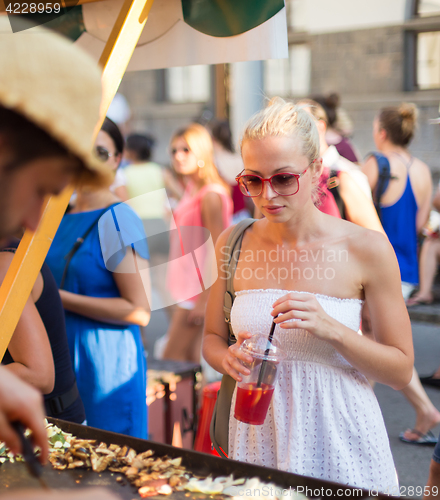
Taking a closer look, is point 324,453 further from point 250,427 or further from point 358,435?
point 250,427

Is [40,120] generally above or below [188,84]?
below

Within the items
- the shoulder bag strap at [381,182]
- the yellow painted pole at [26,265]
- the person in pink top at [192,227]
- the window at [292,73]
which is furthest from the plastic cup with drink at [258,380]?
the window at [292,73]

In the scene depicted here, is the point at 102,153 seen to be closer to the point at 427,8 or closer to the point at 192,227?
the point at 192,227

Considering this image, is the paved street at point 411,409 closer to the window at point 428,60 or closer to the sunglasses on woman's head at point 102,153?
the sunglasses on woman's head at point 102,153

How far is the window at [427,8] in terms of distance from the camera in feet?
30.9

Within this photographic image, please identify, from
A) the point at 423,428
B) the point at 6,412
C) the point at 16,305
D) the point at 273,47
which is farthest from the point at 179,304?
the point at 6,412

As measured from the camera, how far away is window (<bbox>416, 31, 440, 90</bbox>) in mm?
9727

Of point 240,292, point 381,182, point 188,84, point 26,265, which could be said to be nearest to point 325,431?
point 240,292

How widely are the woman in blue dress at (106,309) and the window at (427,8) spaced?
8.87 m

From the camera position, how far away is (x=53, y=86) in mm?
635

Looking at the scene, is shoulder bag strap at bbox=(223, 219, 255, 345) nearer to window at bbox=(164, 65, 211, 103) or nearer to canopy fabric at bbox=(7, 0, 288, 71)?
canopy fabric at bbox=(7, 0, 288, 71)

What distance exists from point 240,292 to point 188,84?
1258cm

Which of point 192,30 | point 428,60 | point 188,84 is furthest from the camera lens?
point 188,84

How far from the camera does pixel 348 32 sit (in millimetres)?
10141
